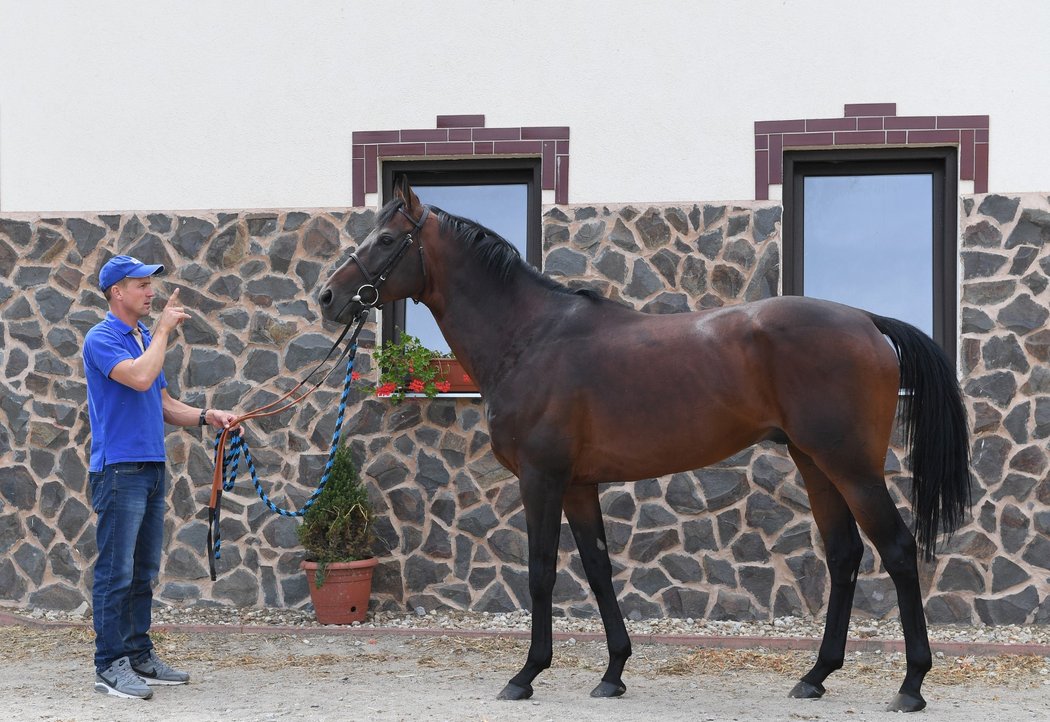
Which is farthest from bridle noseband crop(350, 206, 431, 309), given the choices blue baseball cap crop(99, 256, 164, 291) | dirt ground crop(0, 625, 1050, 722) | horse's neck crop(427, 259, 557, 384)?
dirt ground crop(0, 625, 1050, 722)

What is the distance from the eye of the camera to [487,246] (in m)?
4.40

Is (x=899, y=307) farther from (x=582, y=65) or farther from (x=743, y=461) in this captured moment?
(x=582, y=65)

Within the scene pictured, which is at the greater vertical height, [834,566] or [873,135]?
[873,135]

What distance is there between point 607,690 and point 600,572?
1.69 ft

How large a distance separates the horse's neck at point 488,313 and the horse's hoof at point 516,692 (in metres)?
1.35

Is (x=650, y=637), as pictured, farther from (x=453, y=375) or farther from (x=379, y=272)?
(x=379, y=272)

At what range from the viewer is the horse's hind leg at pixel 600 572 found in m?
4.22

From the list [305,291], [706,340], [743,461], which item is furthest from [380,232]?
[743,461]

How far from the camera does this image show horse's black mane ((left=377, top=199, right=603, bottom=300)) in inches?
172

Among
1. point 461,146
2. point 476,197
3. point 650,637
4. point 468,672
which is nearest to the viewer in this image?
point 468,672

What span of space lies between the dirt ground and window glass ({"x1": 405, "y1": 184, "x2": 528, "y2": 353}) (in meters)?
2.05

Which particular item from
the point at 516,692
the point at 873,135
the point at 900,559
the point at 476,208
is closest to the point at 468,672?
the point at 516,692

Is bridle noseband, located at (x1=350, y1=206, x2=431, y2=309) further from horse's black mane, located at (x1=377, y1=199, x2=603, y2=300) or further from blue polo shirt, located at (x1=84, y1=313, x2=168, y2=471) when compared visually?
blue polo shirt, located at (x1=84, y1=313, x2=168, y2=471)

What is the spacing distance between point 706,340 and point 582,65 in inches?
106
